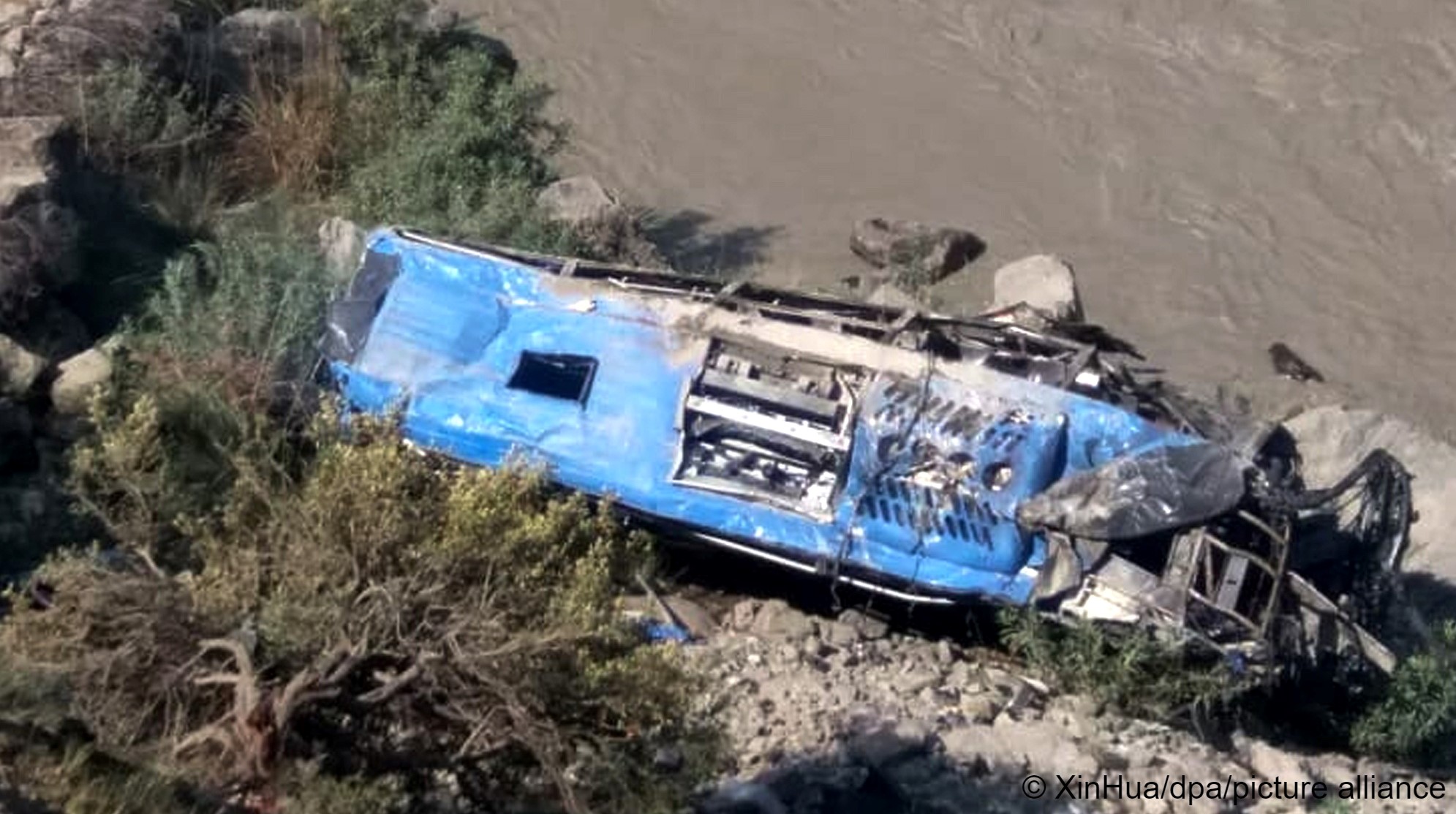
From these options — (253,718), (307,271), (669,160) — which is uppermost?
(253,718)

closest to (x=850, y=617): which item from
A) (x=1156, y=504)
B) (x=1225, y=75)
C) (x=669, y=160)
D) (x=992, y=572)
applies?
(x=992, y=572)

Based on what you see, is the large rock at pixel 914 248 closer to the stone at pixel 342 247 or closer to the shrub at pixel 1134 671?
the stone at pixel 342 247

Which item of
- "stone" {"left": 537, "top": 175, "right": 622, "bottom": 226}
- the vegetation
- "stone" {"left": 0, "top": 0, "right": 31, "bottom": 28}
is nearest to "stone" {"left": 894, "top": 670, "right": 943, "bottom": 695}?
the vegetation

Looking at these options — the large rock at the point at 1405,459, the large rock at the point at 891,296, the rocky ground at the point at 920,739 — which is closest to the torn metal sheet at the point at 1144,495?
the rocky ground at the point at 920,739

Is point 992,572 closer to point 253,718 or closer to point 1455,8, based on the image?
point 253,718

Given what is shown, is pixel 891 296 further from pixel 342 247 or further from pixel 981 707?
pixel 981 707

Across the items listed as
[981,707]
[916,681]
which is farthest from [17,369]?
[981,707]
